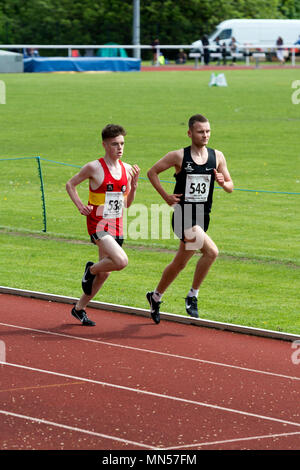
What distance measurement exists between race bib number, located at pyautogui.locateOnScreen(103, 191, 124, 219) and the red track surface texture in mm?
1226

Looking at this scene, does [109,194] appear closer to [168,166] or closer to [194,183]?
[168,166]

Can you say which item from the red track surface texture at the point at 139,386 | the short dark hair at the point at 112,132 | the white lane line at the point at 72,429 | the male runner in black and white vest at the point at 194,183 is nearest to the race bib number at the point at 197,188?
the male runner in black and white vest at the point at 194,183

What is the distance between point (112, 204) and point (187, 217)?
0.81 m

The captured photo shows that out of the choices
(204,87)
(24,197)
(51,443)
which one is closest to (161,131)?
(24,197)

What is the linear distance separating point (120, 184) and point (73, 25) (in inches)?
3013

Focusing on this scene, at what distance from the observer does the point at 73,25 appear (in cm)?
8450

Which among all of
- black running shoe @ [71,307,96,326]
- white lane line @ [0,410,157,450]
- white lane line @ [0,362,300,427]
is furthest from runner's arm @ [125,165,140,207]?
white lane line @ [0,410,157,450]

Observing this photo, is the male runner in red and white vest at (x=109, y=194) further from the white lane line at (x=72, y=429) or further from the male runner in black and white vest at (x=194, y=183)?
the white lane line at (x=72, y=429)

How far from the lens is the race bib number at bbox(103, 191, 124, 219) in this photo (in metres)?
10.2

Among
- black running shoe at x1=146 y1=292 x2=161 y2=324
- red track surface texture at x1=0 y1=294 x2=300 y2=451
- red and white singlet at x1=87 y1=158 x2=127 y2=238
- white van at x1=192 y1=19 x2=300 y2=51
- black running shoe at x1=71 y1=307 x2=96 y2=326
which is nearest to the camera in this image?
red track surface texture at x1=0 y1=294 x2=300 y2=451

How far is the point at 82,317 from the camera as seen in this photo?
10594 mm

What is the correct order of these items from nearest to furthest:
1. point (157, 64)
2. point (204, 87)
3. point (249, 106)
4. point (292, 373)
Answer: point (292, 373) → point (249, 106) → point (204, 87) → point (157, 64)

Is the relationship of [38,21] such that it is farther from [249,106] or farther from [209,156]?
[209,156]

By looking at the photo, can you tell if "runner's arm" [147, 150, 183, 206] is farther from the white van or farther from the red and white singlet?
the white van
